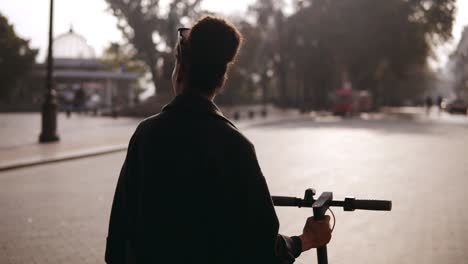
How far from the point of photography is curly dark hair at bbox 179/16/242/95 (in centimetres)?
208

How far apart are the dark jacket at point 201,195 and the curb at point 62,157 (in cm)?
1031

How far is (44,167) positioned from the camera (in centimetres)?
1234

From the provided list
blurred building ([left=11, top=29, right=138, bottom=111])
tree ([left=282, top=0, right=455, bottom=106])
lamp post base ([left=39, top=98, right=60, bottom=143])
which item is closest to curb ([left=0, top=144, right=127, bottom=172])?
lamp post base ([left=39, top=98, right=60, bottom=143])

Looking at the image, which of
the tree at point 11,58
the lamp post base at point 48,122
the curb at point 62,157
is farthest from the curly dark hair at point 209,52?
the tree at point 11,58

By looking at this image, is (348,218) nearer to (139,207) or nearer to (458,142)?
(139,207)

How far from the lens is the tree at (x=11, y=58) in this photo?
5516 centimetres

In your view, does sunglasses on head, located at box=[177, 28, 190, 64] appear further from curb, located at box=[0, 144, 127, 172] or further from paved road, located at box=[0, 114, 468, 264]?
curb, located at box=[0, 144, 127, 172]

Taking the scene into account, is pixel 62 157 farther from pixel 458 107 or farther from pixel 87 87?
pixel 87 87

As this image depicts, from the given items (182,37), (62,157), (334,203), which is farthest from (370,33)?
(182,37)

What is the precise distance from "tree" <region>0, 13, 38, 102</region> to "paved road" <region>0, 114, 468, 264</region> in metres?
44.4

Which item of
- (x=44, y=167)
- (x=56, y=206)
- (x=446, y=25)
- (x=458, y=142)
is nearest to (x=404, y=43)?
(x=446, y=25)

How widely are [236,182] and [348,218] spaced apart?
5.38 metres

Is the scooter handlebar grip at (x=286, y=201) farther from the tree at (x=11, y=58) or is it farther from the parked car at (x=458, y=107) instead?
the tree at (x=11, y=58)

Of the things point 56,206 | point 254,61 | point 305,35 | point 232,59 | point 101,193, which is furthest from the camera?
point 254,61
